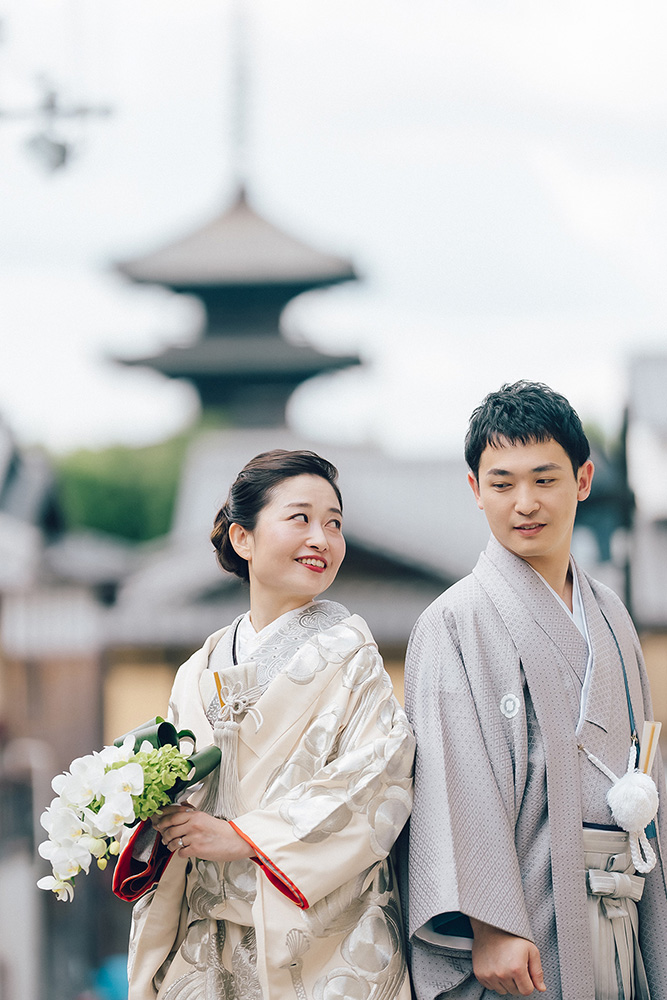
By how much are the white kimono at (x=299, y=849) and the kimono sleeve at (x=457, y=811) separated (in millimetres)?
52

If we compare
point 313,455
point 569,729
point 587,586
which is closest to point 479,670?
point 569,729

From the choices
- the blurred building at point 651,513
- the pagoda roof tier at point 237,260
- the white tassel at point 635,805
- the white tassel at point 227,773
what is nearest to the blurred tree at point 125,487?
the pagoda roof tier at point 237,260

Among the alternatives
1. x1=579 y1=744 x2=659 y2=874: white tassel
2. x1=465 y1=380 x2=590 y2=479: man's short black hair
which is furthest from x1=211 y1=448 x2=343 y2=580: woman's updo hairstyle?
x1=579 y1=744 x2=659 y2=874: white tassel

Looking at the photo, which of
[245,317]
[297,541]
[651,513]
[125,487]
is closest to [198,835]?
[297,541]

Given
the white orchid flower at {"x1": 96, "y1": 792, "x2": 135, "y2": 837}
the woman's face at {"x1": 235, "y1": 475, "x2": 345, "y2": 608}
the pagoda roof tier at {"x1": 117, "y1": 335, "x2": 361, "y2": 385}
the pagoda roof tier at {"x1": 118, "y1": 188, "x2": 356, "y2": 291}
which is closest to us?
the white orchid flower at {"x1": 96, "y1": 792, "x2": 135, "y2": 837}

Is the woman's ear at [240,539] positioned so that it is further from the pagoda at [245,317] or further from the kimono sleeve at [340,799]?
the pagoda at [245,317]

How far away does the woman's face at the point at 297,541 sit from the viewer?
7.52 feet

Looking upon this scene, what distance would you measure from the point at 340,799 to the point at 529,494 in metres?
0.70

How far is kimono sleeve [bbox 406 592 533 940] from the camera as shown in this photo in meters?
2.06

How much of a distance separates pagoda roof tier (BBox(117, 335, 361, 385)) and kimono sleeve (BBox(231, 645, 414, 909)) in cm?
1595

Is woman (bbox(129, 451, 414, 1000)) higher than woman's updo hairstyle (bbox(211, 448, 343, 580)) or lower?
lower

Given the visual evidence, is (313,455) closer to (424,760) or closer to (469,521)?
(424,760)

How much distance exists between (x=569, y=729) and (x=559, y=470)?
516 mm

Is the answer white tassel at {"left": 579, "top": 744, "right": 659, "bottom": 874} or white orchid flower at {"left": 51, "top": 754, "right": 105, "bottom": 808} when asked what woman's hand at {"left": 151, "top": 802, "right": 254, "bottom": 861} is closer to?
white orchid flower at {"left": 51, "top": 754, "right": 105, "bottom": 808}
